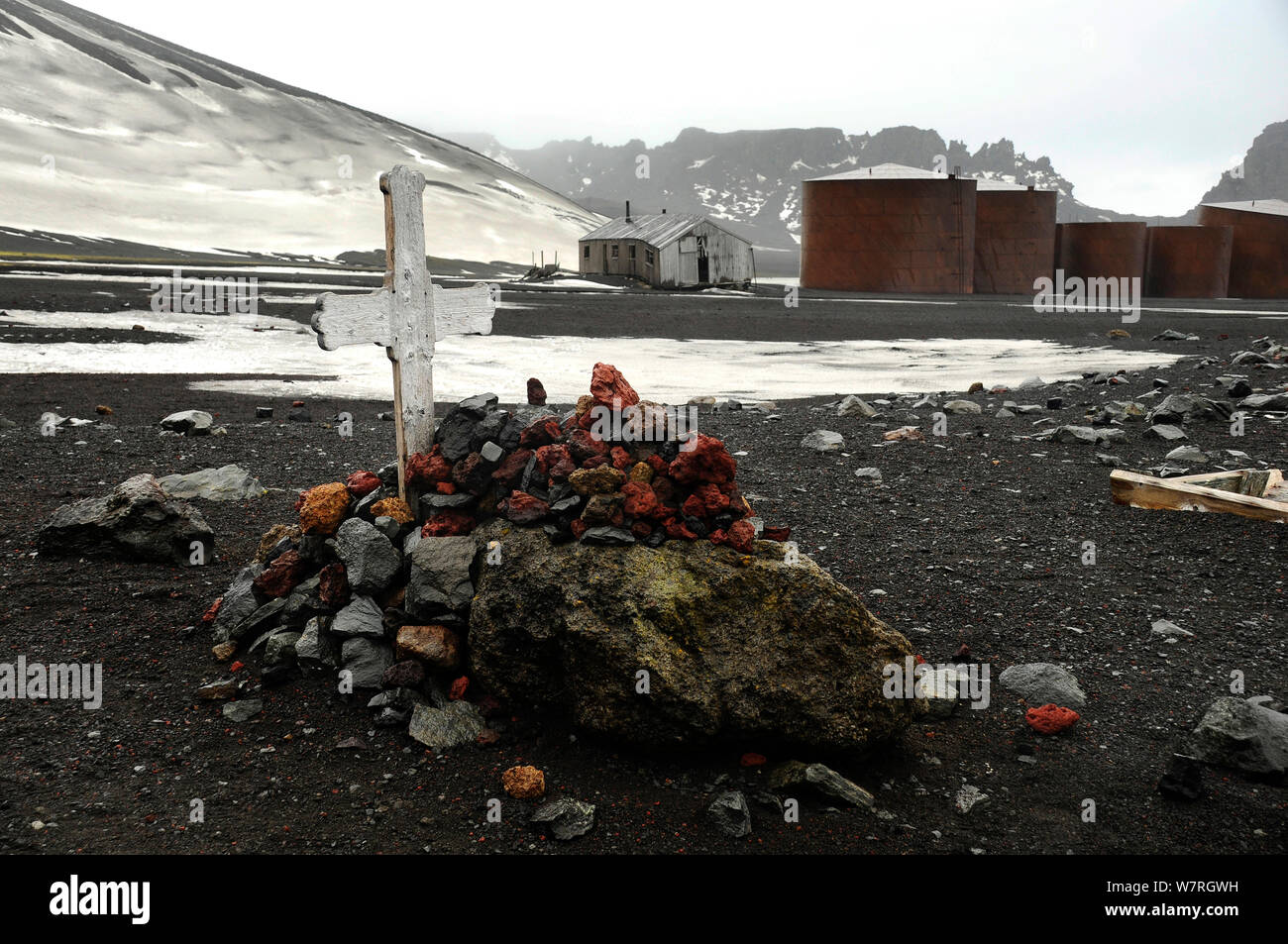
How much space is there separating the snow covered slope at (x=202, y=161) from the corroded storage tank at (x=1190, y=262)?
1725 inches

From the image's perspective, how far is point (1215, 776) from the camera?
3.46 meters

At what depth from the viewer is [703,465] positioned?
13.2 feet

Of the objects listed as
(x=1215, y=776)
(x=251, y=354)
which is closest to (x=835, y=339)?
(x=251, y=354)

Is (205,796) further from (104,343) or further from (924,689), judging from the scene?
(104,343)

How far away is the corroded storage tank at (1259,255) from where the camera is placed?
41188 millimetres

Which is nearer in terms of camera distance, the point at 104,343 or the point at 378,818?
the point at 378,818

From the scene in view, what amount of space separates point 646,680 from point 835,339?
19.1m

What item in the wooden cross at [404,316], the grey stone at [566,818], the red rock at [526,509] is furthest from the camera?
the wooden cross at [404,316]

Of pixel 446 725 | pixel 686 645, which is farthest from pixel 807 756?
pixel 446 725

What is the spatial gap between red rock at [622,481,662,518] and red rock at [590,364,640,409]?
519 mm

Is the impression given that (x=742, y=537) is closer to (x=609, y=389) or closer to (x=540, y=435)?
(x=609, y=389)

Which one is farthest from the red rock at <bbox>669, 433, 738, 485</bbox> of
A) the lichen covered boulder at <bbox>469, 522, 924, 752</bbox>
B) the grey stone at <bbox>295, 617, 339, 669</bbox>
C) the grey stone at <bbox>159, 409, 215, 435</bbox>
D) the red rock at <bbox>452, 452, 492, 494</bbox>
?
the grey stone at <bbox>159, 409, 215, 435</bbox>

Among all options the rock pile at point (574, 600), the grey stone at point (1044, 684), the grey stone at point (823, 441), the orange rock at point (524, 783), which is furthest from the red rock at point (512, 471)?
the grey stone at point (823, 441)

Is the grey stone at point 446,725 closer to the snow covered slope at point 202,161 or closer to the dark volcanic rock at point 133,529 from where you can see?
the dark volcanic rock at point 133,529
